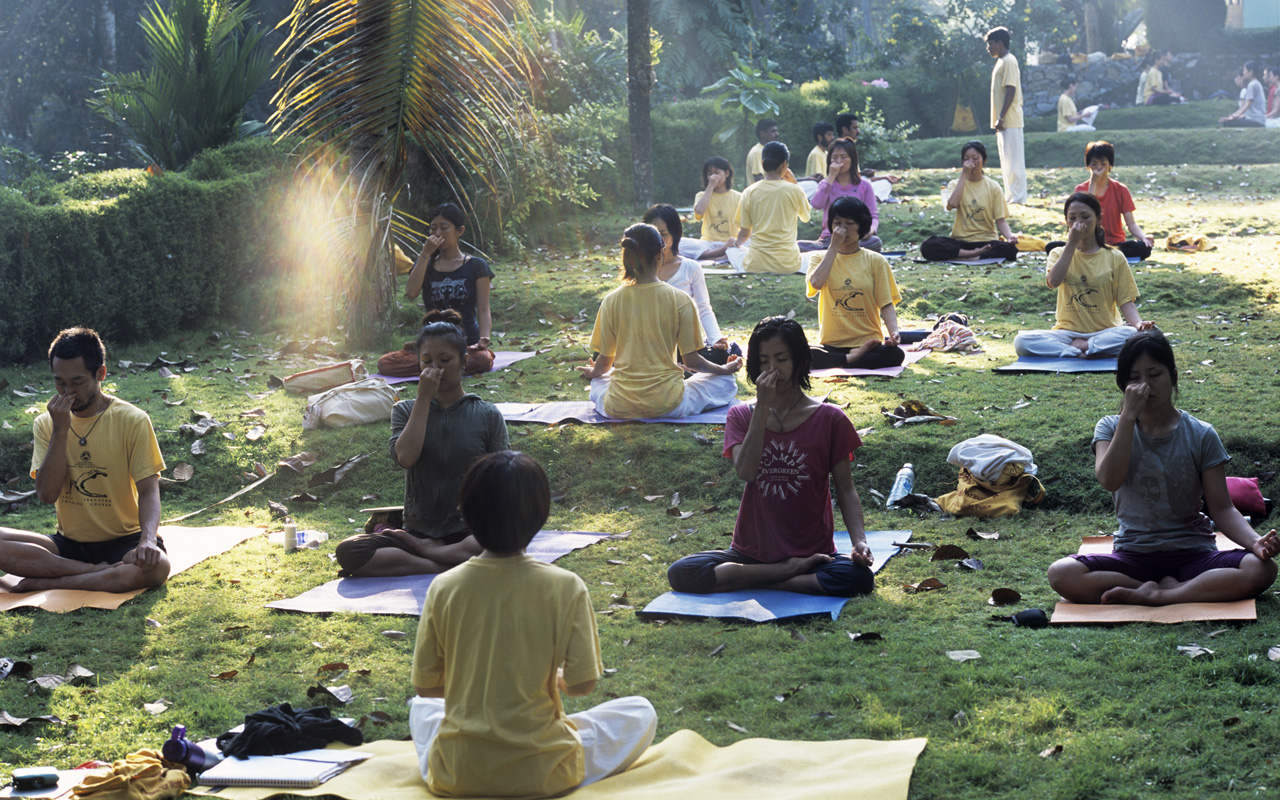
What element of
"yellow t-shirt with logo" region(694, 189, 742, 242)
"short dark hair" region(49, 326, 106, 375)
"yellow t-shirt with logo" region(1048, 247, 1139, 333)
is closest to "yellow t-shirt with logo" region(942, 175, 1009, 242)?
"yellow t-shirt with logo" region(694, 189, 742, 242)

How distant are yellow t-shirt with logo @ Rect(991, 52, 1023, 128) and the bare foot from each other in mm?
13937

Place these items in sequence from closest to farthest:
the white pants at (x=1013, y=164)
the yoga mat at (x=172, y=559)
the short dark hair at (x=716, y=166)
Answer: the yoga mat at (x=172, y=559) < the short dark hair at (x=716, y=166) < the white pants at (x=1013, y=164)

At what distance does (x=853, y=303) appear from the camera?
1051cm

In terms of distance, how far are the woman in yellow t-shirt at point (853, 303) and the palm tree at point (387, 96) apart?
3.34 meters

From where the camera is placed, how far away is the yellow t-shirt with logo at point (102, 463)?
6.43 m

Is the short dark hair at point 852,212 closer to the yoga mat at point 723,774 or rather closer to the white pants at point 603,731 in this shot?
the yoga mat at point 723,774

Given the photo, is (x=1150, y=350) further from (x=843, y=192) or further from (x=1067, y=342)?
(x=843, y=192)

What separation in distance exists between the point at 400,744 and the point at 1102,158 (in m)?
11.7

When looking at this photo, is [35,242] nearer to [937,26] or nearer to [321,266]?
[321,266]

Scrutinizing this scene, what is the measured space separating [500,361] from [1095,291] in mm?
5758

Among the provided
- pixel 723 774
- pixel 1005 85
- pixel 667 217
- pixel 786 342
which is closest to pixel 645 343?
pixel 667 217

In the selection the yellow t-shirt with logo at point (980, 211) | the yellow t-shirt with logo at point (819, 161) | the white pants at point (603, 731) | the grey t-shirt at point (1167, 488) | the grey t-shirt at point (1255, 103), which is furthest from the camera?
the grey t-shirt at point (1255, 103)

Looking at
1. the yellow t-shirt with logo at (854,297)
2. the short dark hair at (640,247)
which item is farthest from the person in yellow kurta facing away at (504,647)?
the yellow t-shirt with logo at (854,297)

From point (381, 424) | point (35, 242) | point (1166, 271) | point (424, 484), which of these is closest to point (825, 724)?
point (424, 484)
